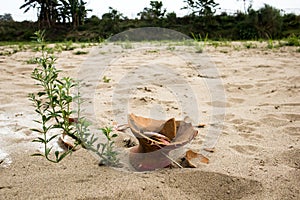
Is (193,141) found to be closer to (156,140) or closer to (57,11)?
(156,140)

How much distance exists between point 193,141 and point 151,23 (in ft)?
87.8

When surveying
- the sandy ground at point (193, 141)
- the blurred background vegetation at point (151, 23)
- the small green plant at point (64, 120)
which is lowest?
the sandy ground at point (193, 141)

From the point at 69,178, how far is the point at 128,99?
127 cm

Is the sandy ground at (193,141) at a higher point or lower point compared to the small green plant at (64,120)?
lower

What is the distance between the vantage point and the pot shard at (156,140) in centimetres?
112

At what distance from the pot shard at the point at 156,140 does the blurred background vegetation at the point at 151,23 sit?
19932mm

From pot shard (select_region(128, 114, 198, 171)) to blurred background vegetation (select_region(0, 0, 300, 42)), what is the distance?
19932 millimetres

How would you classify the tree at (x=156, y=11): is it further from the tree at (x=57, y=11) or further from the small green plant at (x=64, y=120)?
the small green plant at (x=64, y=120)

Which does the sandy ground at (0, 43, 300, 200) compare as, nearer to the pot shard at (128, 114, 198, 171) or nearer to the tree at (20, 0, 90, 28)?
the pot shard at (128, 114, 198, 171)

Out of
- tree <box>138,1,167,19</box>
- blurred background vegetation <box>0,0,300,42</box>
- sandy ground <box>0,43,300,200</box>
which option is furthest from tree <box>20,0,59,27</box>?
sandy ground <box>0,43,300,200</box>

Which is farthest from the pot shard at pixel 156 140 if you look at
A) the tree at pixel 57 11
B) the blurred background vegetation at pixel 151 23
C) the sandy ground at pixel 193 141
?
the tree at pixel 57 11

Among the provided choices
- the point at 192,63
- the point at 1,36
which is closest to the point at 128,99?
the point at 192,63

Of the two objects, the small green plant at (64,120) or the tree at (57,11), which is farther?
the tree at (57,11)

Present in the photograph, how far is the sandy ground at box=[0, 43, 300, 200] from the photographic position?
3.42ft
